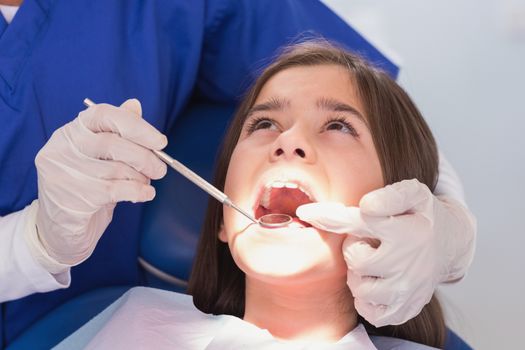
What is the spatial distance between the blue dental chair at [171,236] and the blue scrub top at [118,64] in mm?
44

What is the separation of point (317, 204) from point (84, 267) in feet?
2.18

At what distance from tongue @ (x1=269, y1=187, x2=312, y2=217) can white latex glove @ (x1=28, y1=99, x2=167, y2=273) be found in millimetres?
212

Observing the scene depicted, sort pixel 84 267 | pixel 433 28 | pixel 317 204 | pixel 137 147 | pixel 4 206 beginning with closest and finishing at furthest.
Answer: pixel 317 204
pixel 137 147
pixel 4 206
pixel 84 267
pixel 433 28

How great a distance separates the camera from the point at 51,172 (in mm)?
1198

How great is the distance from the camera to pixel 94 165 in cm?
119

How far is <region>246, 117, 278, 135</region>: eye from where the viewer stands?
1284 mm

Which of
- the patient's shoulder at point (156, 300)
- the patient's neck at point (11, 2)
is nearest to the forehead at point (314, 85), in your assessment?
the patient's shoulder at point (156, 300)

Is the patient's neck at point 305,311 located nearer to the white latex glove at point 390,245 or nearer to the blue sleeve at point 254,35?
the white latex glove at point 390,245

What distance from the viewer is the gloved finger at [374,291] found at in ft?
3.66

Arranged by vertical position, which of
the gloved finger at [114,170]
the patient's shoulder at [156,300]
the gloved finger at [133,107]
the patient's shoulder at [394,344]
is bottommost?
the patient's shoulder at [156,300]

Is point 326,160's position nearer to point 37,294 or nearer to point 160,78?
point 160,78

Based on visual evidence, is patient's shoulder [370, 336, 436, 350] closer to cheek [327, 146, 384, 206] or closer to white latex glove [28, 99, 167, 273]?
cheek [327, 146, 384, 206]

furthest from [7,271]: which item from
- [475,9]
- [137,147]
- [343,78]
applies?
[475,9]

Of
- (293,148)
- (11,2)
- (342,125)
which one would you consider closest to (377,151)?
(342,125)
